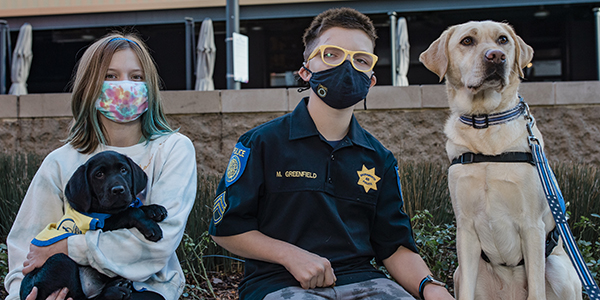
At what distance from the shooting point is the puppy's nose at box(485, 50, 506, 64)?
101 inches

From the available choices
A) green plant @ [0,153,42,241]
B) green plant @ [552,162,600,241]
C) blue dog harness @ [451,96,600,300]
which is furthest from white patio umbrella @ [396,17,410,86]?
blue dog harness @ [451,96,600,300]

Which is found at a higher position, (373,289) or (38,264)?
(38,264)

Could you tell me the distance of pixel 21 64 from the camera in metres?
9.17

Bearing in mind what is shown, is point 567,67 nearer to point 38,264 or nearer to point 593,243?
point 593,243

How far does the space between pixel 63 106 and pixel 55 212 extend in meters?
6.32

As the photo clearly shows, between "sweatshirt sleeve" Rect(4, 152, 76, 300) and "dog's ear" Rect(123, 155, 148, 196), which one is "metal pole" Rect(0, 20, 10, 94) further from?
"dog's ear" Rect(123, 155, 148, 196)

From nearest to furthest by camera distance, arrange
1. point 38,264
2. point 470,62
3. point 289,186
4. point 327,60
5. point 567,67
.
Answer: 1. point 38,264
2. point 289,186
3. point 327,60
4. point 470,62
5. point 567,67

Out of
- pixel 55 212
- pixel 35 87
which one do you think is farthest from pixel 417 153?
pixel 35 87

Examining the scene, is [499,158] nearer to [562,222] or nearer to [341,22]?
[562,222]

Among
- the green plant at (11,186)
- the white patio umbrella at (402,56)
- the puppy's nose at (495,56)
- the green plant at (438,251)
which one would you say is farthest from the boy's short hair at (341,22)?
the white patio umbrella at (402,56)

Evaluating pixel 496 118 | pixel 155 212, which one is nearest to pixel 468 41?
pixel 496 118

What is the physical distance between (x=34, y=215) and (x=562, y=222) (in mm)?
2401

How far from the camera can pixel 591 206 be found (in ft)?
14.8

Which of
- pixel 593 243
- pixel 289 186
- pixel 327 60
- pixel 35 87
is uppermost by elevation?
pixel 35 87
